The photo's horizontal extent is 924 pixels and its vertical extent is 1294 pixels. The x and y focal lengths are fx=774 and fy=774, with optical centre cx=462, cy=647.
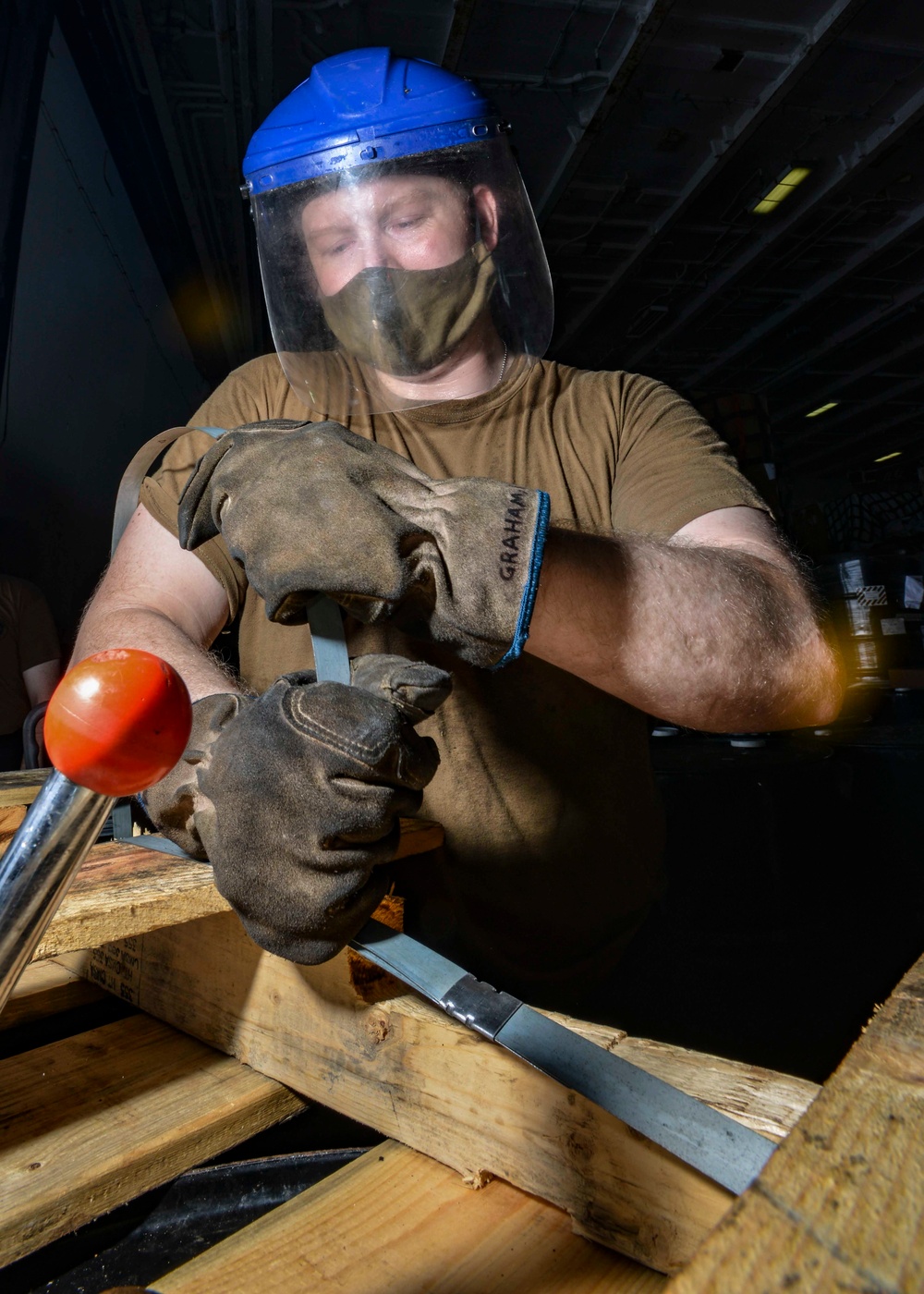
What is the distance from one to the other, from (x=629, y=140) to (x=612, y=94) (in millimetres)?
906

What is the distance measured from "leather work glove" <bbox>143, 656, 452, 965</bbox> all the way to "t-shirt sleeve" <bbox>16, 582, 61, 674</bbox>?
11.9ft

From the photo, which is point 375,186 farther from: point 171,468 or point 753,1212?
point 753,1212

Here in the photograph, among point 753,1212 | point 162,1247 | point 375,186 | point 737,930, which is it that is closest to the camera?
point 753,1212

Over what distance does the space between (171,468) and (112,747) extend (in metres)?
1.24

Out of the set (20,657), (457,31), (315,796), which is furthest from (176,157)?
(315,796)

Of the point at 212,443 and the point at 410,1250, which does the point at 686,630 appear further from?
the point at 212,443

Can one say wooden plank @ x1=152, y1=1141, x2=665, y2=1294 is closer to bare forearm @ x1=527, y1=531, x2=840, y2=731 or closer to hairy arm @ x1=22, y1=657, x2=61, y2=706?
bare forearm @ x1=527, y1=531, x2=840, y2=731

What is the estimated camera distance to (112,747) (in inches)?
16.3

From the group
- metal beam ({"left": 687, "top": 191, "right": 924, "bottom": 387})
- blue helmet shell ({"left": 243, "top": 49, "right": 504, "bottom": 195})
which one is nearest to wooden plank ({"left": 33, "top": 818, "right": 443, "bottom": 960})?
blue helmet shell ({"left": 243, "top": 49, "right": 504, "bottom": 195})

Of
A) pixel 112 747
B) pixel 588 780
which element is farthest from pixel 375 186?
pixel 112 747

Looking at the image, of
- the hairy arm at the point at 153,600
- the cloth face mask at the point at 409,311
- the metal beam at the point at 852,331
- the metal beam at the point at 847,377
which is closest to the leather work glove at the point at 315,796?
the hairy arm at the point at 153,600

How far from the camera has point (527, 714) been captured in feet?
5.12

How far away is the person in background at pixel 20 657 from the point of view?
3861 mm

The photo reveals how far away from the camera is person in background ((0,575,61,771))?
3861mm
